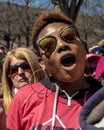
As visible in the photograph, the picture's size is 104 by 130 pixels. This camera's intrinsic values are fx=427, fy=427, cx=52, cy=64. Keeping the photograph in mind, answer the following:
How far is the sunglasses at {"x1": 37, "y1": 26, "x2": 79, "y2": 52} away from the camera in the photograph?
7.60 feet

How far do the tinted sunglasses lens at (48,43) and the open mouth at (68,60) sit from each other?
0.31 feet

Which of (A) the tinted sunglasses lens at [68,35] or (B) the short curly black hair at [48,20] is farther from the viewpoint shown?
(B) the short curly black hair at [48,20]

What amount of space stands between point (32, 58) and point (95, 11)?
25.7 meters

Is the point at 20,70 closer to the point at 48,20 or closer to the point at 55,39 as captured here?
the point at 48,20

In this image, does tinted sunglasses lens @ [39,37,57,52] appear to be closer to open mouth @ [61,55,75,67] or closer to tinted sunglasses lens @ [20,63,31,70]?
open mouth @ [61,55,75,67]

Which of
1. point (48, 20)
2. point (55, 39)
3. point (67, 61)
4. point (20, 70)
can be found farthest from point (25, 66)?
point (67, 61)

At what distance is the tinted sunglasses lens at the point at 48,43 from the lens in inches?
91.1

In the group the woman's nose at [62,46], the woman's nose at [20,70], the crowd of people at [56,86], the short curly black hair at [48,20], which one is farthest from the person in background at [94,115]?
the woman's nose at [20,70]

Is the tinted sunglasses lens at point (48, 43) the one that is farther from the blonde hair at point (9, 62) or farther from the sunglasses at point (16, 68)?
the sunglasses at point (16, 68)

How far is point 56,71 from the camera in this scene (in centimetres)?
229

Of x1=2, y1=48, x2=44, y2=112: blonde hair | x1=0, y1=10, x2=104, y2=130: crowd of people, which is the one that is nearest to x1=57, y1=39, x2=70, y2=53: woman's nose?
x1=0, y1=10, x2=104, y2=130: crowd of people

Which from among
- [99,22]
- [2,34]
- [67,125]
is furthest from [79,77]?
[99,22]

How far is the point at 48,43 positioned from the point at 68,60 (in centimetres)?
16

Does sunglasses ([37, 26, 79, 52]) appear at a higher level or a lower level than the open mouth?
higher
